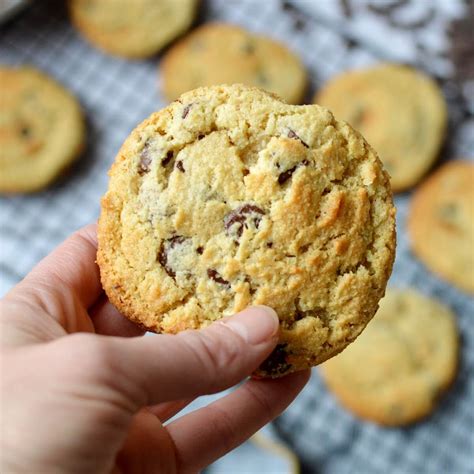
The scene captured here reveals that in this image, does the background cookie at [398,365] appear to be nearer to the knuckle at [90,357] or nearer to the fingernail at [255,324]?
the fingernail at [255,324]

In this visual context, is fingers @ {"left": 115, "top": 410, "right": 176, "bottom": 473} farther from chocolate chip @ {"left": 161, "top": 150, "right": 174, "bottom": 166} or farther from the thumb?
chocolate chip @ {"left": 161, "top": 150, "right": 174, "bottom": 166}

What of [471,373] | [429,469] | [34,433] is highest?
[34,433]

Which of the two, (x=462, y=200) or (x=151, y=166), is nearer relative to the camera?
(x=151, y=166)

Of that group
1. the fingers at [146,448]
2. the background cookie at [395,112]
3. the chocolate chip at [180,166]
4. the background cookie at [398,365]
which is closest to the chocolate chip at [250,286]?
the chocolate chip at [180,166]

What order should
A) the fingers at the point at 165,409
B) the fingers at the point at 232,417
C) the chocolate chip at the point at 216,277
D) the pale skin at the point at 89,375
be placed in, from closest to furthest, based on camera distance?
the pale skin at the point at 89,375, the chocolate chip at the point at 216,277, the fingers at the point at 232,417, the fingers at the point at 165,409

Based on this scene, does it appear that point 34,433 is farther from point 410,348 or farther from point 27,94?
point 27,94

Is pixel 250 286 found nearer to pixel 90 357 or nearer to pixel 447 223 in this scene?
pixel 90 357

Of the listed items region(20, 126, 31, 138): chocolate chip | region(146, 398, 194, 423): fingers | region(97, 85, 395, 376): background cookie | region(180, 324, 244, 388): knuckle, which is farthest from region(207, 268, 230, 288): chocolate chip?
region(20, 126, 31, 138): chocolate chip

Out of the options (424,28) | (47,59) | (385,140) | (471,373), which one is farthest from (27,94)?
(471,373)
